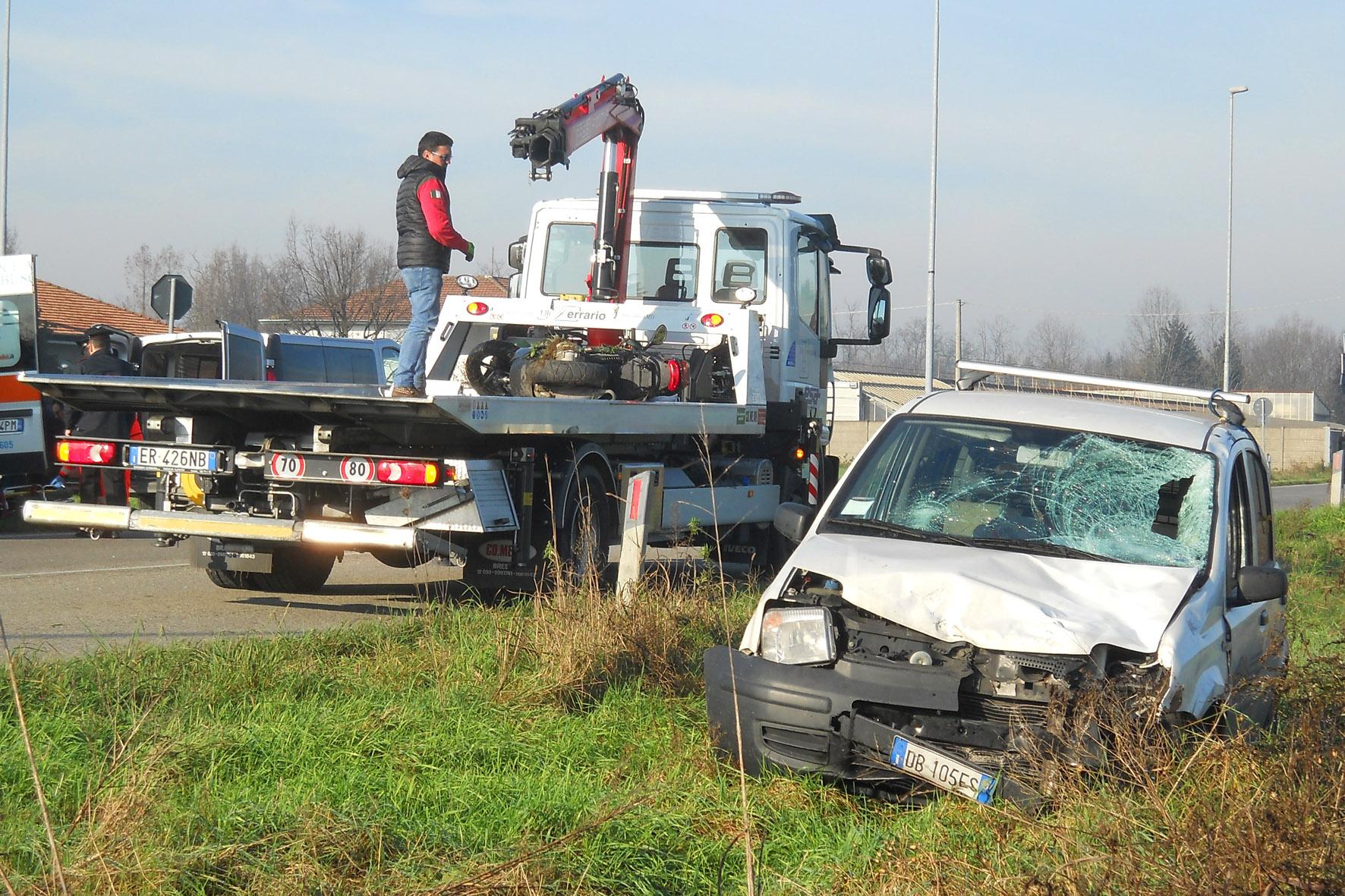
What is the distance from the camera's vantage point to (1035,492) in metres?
5.77

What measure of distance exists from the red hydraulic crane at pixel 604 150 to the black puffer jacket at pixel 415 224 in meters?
1.74

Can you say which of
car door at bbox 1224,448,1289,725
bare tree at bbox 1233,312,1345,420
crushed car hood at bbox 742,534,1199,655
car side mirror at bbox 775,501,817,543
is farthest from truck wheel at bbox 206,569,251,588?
bare tree at bbox 1233,312,1345,420

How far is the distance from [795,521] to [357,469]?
3.10 m

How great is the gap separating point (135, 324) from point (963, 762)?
122ft

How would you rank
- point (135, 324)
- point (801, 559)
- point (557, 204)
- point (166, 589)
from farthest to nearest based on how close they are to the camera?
point (135, 324), point (557, 204), point (166, 589), point (801, 559)

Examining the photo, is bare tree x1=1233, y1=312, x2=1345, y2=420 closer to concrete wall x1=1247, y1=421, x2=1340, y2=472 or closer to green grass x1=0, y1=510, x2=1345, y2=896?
concrete wall x1=1247, y1=421, x2=1340, y2=472

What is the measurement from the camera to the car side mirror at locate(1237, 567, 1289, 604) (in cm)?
505

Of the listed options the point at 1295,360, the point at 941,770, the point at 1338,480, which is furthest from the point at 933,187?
the point at 1295,360

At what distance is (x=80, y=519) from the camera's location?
8422 millimetres

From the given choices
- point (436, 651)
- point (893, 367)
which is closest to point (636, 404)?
point (436, 651)

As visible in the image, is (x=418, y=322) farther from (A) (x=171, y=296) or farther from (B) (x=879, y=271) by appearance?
(A) (x=171, y=296)

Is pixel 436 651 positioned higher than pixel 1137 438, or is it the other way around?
pixel 1137 438

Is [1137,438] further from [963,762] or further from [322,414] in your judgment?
[322,414]

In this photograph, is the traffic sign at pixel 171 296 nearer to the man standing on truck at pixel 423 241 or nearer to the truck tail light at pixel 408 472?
the man standing on truck at pixel 423 241
